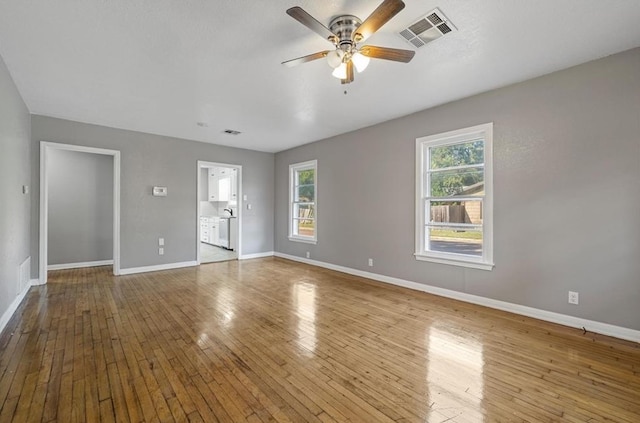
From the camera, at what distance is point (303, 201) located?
6.62 metres

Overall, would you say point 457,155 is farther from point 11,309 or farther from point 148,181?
point 11,309

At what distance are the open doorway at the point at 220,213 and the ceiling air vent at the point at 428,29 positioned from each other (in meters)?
5.03

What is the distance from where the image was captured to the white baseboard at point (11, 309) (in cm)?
284

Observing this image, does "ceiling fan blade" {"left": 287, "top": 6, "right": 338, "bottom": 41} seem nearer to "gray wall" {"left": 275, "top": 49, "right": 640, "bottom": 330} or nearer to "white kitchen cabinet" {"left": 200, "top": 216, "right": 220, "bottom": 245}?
"gray wall" {"left": 275, "top": 49, "right": 640, "bottom": 330}

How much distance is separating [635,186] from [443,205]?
1.86m

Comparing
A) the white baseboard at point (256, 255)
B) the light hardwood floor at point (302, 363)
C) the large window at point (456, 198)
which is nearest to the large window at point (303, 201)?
the white baseboard at point (256, 255)

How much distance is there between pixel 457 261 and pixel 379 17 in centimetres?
313

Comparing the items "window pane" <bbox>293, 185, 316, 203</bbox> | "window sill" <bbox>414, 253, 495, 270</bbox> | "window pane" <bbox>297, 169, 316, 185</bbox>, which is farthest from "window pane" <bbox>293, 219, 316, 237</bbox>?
"window sill" <bbox>414, 253, 495, 270</bbox>

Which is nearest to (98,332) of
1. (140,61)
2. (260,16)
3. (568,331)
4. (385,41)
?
(140,61)

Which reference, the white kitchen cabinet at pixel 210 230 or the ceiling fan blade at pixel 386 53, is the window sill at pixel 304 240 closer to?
the white kitchen cabinet at pixel 210 230

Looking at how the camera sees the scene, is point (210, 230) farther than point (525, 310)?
Yes

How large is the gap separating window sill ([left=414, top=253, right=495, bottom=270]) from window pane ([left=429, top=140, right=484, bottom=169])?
4.25 feet

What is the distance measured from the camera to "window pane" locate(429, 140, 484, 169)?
373cm

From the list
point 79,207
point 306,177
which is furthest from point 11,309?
point 306,177
